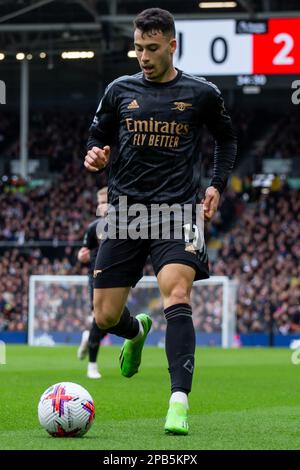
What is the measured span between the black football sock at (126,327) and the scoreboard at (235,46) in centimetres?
1318

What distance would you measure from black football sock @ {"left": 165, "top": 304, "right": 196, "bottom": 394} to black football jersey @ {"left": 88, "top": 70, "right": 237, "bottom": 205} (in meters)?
0.74

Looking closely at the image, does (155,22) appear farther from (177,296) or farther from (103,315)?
(103,315)

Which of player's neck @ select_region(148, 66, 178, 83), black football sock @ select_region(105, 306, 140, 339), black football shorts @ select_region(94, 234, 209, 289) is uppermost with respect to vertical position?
player's neck @ select_region(148, 66, 178, 83)

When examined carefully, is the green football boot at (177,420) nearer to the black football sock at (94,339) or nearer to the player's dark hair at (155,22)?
the player's dark hair at (155,22)

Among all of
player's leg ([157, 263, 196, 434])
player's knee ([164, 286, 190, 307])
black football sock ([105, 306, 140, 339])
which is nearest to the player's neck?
player's leg ([157, 263, 196, 434])

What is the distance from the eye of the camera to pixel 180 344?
21.8ft

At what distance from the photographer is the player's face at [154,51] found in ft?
22.3

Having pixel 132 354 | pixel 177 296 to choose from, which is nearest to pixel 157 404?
pixel 132 354

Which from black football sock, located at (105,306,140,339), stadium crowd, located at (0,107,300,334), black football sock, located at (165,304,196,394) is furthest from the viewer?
stadium crowd, located at (0,107,300,334)

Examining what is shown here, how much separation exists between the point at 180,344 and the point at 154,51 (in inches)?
71.1

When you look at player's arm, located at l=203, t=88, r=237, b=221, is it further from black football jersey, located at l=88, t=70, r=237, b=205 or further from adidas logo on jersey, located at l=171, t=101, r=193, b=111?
adidas logo on jersey, located at l=171, t=101, r=193, b=111

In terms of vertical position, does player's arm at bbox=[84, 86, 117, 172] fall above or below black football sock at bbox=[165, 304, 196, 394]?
above

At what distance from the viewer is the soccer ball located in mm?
6426
